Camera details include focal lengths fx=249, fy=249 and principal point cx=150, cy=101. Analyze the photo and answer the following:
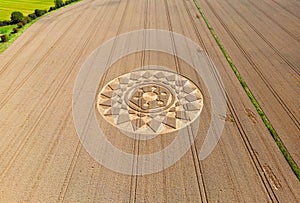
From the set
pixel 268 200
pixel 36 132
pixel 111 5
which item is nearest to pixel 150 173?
pixel 268 200

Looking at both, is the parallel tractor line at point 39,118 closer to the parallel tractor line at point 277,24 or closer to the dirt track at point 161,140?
the dirt track at point 161,140

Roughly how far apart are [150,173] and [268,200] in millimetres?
6421

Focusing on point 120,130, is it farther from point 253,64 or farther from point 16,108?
point 253,64

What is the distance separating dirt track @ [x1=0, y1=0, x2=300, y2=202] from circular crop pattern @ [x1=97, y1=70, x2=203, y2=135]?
1159mm

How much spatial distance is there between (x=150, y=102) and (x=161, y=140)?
4317 millimetres

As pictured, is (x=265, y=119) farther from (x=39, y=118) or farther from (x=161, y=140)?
(x=39, y=118)

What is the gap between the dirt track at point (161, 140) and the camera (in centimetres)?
1372

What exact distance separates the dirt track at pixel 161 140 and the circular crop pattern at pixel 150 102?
1.16m

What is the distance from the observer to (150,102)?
20219 millimetres

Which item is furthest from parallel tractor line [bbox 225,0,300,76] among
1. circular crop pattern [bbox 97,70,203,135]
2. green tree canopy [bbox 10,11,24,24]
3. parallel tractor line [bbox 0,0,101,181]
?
green tree canopy [bbox 10,11,24,24]

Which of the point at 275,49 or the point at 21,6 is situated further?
the point at 21,6

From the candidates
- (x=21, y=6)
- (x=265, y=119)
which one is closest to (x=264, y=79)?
(x=265, y=119)

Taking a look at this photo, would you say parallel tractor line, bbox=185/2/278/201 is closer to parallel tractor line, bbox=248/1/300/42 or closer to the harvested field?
parallel tractor line, bbox=248/1/300/42

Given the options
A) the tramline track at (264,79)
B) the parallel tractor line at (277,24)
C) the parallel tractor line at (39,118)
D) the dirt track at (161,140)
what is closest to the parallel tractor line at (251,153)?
the dirt track at (161,140)
